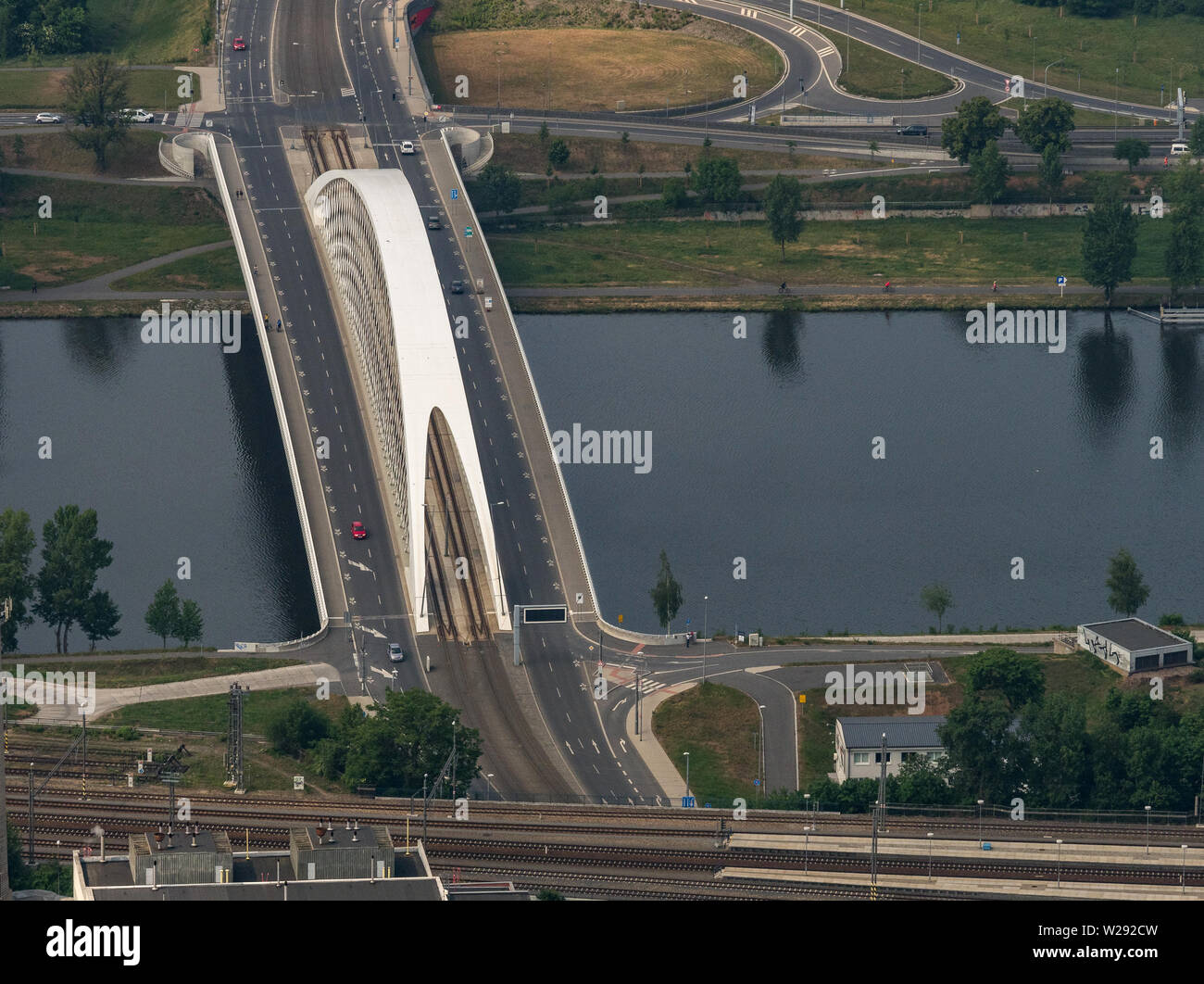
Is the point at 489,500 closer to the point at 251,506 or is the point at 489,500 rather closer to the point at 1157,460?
the point at 251,506

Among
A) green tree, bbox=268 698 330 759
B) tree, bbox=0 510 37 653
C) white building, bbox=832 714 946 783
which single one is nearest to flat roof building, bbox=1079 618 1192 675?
white building, bbox=832 714 946 783

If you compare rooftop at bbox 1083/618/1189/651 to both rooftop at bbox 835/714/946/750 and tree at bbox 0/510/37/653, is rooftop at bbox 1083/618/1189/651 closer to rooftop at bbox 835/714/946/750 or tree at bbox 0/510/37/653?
rooftop at bbox 835/714/946/750

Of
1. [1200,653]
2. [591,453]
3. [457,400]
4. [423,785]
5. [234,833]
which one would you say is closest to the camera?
[234,833]

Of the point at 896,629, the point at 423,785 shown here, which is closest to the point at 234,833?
the point at 423,785

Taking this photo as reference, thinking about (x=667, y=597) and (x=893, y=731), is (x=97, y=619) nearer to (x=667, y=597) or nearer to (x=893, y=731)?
(x=667, y=597)

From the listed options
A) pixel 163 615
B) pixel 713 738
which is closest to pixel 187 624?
pixel 163 615

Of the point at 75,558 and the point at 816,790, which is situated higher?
the point at 75,558
